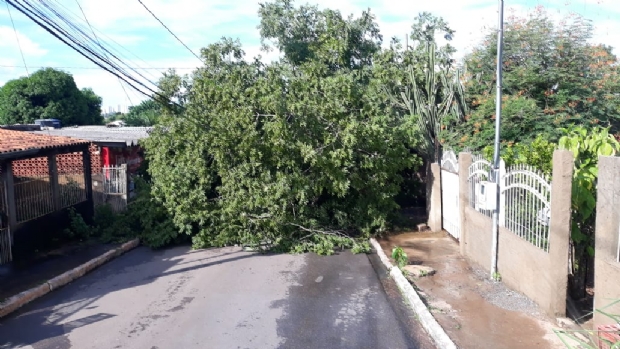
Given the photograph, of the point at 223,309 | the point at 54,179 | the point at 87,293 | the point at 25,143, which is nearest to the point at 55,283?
the point at 87,293

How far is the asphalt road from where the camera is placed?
6.54 metres

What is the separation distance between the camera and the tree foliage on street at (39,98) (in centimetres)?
3384

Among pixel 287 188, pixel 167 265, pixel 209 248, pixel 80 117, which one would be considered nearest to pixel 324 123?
pixel 287 188

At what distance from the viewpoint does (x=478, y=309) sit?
23.9 feet

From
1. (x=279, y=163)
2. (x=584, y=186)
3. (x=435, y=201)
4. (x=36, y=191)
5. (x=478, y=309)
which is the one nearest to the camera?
(x=584, y=186)

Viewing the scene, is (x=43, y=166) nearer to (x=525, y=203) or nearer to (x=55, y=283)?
(x=55, y=283)

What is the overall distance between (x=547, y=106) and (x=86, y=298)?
40.7 ft

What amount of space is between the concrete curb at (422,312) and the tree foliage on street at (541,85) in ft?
18.0

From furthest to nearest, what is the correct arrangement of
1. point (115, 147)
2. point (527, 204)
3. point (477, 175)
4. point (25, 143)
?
point (115, 147) → point (25, 143) → point (477, 175) → point (527, 204)

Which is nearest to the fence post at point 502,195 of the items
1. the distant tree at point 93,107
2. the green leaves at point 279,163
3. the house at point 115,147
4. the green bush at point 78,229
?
the green leaves at point 279,163

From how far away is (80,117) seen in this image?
36938 millimetres

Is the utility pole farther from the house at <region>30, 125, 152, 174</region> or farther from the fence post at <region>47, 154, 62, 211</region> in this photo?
the fence post at <region>47, 154, 62, 211</region>

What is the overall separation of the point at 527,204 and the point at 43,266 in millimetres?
9534

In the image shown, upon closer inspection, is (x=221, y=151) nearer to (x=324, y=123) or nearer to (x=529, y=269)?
(x=324, y=123)
